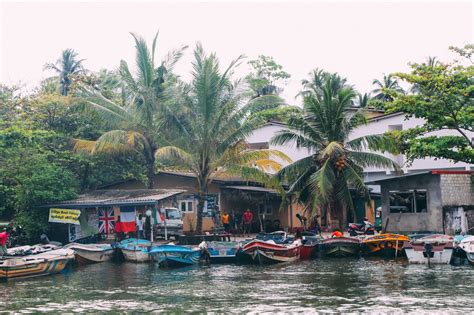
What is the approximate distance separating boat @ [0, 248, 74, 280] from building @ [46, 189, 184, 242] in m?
6.23

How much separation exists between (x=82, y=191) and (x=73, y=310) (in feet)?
70.9

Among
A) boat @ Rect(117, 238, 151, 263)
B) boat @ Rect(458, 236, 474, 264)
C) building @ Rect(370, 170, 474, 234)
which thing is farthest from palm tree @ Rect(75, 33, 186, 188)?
boat @ Rect(458, 236, 474, 264)

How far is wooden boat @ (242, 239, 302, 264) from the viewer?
29.8 m

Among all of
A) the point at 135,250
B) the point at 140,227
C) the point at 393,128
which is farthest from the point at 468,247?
the point at 393,128

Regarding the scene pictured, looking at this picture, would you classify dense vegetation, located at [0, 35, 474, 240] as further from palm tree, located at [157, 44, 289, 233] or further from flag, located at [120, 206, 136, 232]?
flag, located at [120, 206, 136, 232]

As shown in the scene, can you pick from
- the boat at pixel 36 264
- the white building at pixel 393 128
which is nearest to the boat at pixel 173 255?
the boat at pixel 36 264

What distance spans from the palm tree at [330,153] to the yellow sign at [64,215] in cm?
1057

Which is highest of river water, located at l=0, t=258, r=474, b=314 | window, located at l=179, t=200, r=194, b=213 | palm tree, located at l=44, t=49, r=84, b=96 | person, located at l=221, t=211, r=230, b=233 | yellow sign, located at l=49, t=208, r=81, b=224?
palm tree, located at l=44, t=49, r=84, b=96

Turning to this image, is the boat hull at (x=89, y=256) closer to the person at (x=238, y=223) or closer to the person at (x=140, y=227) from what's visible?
the person at (x=140, y=227)

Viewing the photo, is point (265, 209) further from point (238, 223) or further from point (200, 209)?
point (200, 209)

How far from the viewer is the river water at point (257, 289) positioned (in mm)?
19797

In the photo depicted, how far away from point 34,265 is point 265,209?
17971mm

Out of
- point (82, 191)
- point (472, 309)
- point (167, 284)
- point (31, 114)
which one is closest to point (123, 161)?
point (82, 191)

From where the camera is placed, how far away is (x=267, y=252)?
3000 cm
